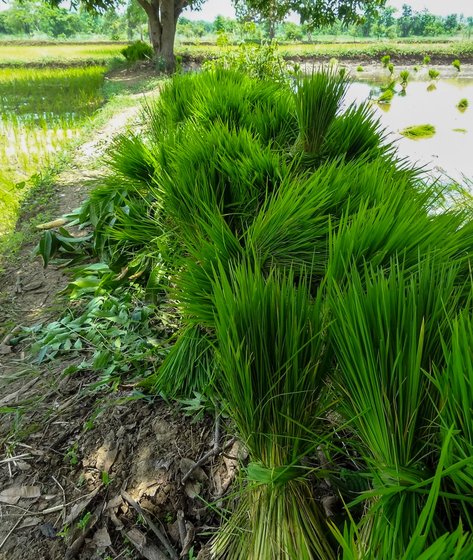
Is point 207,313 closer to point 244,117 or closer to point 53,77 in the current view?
point 244,117

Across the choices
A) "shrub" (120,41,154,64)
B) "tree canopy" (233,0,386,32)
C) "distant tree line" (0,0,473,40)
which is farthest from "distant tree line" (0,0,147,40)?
"tree canopy" (233,0,386,32)

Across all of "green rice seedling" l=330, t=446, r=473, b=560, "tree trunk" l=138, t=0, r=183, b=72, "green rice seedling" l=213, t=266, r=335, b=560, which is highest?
"tree trunk" l=138, t=0, r=183, b=72

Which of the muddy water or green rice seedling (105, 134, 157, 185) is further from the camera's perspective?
the muddy water

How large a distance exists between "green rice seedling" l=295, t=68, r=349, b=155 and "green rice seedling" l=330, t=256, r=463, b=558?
144cm

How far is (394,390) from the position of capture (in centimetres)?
57

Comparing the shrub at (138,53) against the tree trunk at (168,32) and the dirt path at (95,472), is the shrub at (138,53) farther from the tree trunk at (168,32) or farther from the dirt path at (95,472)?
the dirt path at (95,472)

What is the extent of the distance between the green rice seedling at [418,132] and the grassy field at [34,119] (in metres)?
4.09

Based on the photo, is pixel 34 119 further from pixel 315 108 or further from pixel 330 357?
pixel 330 357

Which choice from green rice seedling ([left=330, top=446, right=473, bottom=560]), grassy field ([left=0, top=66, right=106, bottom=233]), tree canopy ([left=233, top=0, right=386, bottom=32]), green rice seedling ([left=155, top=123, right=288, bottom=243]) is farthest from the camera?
tree canopy ([left=233, top=0, right=386, bottom=32])

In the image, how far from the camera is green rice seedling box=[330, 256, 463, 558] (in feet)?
1.67

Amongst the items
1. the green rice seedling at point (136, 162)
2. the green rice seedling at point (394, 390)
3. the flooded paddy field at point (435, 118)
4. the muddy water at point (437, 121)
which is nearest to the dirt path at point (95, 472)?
the green rice seedling at point (394, 390)

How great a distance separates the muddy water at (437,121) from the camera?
435 cm

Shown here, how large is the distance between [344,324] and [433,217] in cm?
63

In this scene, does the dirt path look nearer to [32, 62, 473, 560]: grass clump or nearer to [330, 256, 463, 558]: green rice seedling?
[32, 62, 473, 560]: grass clump
